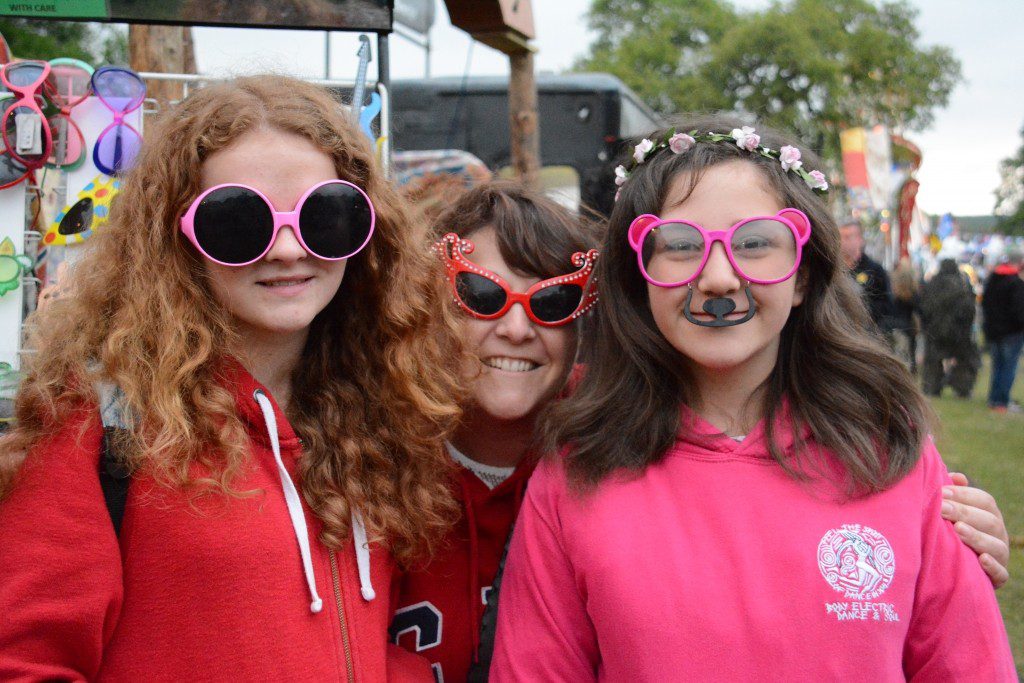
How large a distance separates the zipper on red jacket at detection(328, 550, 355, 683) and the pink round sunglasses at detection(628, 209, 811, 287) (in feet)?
2.80

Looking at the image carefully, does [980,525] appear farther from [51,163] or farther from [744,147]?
[51,163]

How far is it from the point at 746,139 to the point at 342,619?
129 centimetres

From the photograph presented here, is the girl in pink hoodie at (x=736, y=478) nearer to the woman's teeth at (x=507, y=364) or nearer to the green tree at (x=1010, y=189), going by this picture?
the woman's teeth at (x=507, y=364)

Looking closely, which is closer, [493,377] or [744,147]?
[744,147]

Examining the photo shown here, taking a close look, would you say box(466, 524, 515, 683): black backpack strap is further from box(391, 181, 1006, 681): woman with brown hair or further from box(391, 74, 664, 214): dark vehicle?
box(391, 74, 664, 214): dark vehicle

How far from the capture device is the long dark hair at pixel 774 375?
6.07 feet

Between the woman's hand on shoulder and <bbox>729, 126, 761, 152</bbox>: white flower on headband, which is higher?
<bbox>729, 126, 761, 152</bbox>: white flower on headband

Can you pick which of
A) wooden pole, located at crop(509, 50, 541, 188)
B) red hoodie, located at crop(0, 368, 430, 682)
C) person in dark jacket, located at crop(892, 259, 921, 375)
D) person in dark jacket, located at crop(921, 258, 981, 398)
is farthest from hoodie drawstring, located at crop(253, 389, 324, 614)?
person in dark jacket, located at crop(892, 259, 921, 375)

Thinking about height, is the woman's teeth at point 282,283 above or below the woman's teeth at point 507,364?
above

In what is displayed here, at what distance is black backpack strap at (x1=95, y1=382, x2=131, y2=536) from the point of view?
1487 mm

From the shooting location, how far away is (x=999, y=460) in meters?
8.18

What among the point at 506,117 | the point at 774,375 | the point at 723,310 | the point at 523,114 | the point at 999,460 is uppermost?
the point at 506,117

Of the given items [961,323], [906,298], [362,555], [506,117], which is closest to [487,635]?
[362,555]

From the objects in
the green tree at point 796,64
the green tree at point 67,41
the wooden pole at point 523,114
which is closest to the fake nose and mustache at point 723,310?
the wooden pole at point 523,114
